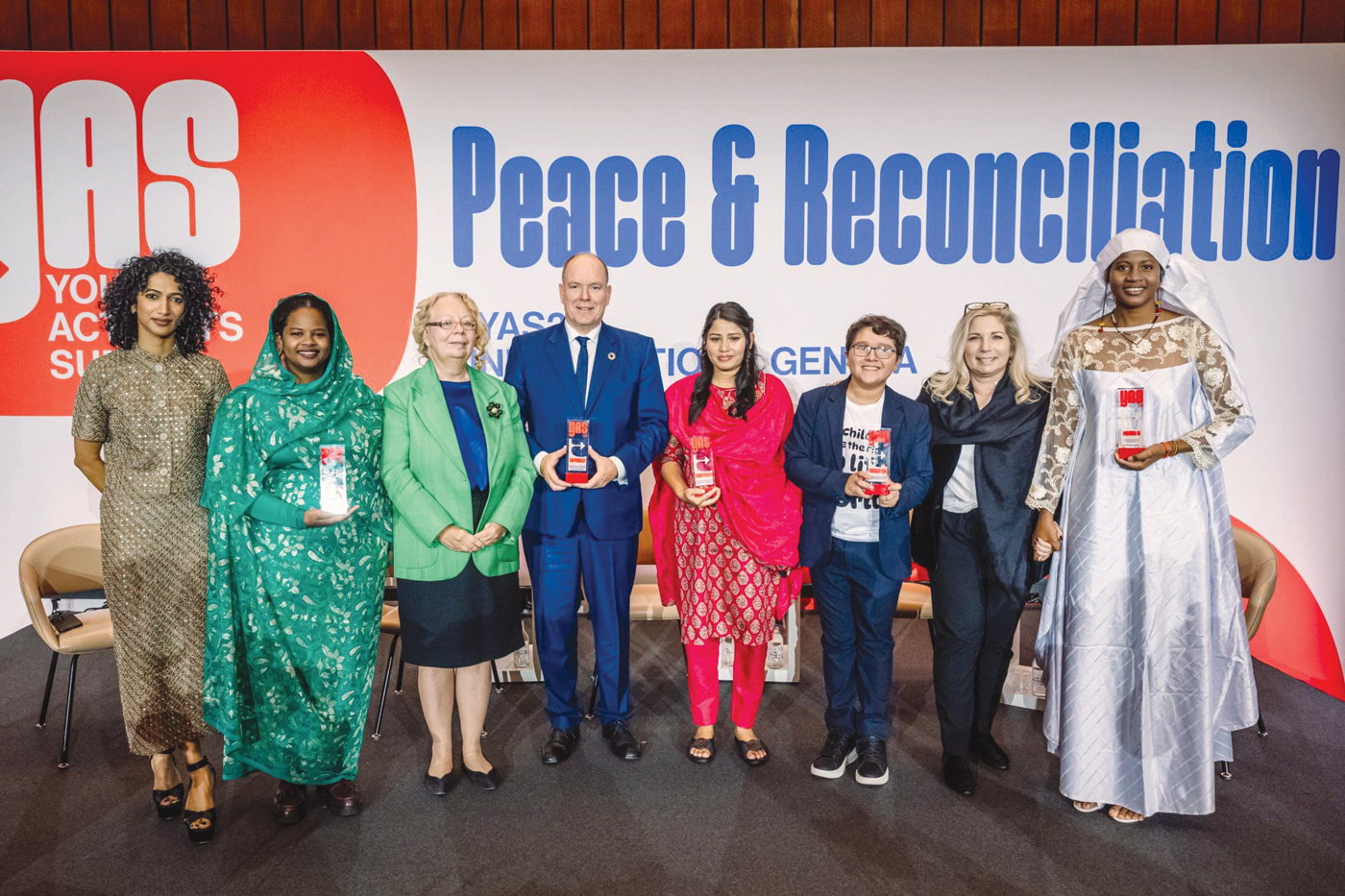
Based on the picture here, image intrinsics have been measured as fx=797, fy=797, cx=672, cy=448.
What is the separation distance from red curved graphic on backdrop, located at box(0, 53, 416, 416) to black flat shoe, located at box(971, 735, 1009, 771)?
12.1ft

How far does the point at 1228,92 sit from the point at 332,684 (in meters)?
5.32

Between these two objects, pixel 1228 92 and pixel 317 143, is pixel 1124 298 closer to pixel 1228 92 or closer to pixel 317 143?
pixel 1228 92

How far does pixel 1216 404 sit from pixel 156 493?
3574mm

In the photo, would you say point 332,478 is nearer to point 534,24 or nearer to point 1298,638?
point 534,24

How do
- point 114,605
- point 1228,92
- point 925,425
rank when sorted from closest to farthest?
1. point 114,605
2. point 925,425
3. point 1228,92

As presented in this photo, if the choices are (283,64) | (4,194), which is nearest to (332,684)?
(283,64)

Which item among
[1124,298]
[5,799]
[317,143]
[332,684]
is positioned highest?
[317,143]

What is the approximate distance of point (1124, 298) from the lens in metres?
2.72

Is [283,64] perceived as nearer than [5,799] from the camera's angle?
No

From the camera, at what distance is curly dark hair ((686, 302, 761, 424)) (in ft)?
9.82

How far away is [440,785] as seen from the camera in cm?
292

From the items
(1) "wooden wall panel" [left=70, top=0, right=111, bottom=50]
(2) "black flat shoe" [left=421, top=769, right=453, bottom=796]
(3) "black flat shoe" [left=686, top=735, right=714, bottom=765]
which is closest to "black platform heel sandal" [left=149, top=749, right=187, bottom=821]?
(2) "black flat shoe" [left=421, top=769, right=453, bottom=796]

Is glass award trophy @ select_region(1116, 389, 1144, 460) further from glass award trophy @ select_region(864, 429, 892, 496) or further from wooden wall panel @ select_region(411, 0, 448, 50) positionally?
wooden wall panel @ select_region(411, 0, 448, 50)

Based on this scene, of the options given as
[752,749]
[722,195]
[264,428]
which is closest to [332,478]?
[264,428]
